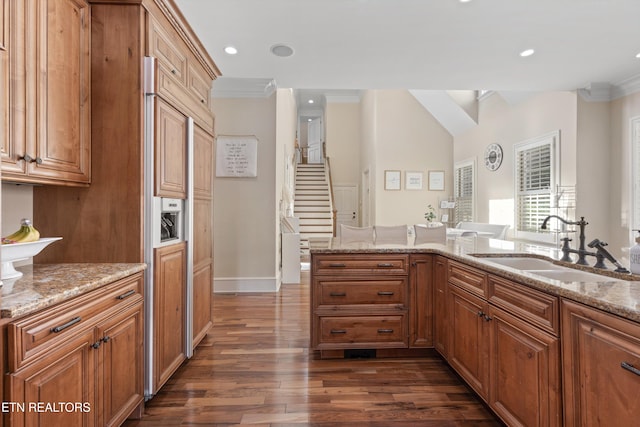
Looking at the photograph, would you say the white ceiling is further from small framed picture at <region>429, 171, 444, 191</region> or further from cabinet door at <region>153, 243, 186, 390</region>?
small framed picture at <region>429, 171, 444, 191</region>

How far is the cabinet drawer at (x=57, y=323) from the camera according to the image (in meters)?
1.13

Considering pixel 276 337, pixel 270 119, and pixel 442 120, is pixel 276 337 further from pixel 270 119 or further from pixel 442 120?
pixel 442 120

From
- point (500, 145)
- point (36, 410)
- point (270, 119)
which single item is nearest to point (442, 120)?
point (500, 145)

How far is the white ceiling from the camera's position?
2.77m

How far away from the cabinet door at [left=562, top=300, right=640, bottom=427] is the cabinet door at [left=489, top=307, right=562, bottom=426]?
0.20 ft

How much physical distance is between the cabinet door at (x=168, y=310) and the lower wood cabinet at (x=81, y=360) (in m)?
0.15

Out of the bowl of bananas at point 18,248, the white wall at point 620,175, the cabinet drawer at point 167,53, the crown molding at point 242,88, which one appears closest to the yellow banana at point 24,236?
the bowl of bananas at point 18,248

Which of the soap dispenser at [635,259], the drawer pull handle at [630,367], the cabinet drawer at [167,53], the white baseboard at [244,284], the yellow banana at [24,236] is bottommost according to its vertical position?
the white baseboard at [244,284]

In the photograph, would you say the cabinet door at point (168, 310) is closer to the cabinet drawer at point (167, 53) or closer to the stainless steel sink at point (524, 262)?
the cabinet drawer at point (167, 53)

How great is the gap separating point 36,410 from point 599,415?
6.55ft

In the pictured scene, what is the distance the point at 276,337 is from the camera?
315cm

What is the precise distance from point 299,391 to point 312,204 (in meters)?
8.12

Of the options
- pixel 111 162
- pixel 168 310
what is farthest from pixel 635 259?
pixel 111 162

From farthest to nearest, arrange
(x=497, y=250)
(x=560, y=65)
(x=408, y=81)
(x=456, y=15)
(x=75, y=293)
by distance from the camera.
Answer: (x=408, y=81)
(x=560, y=65)
(x=456, y=15)
(x=497, y=250)
(x=75, y=293)
